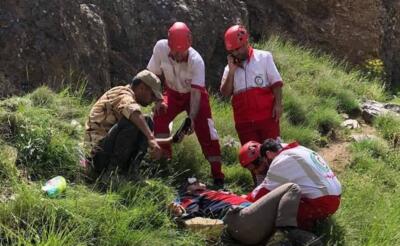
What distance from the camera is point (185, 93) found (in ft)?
20.0

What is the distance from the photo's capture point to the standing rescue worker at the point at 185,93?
19.4ft

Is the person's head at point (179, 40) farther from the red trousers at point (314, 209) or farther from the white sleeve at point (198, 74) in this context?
the red trousers at point (314, 209)

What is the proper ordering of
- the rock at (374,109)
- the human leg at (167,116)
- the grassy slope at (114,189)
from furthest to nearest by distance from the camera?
the rock at (374,109) → the human leg at (167,116) → the grassy slope at (114,189)

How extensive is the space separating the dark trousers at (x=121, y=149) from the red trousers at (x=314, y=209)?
4.63 feet

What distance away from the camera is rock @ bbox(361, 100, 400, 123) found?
9.12 meters

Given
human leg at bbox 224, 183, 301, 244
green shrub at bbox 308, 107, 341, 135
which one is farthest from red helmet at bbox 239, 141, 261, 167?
green shrub at bbox 308, 107, 341, 135

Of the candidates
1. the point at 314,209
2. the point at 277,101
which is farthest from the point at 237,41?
the point at 314,209

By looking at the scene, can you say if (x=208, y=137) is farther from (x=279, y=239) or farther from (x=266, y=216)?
(x=279, y=239)

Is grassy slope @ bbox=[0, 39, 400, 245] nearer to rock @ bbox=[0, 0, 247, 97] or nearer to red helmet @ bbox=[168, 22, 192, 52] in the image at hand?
rock @ bbox=[0, 0, 247, 97]

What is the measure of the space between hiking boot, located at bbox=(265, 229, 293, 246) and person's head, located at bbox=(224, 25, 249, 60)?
6.82ft

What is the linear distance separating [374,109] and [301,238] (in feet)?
17.2

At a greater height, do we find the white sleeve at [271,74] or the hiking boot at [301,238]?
the white sleeve at [271,74]

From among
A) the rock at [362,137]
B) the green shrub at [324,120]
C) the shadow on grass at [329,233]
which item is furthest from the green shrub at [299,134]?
the shadow on grass at [329,233]

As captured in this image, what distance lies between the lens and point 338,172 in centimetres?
729
